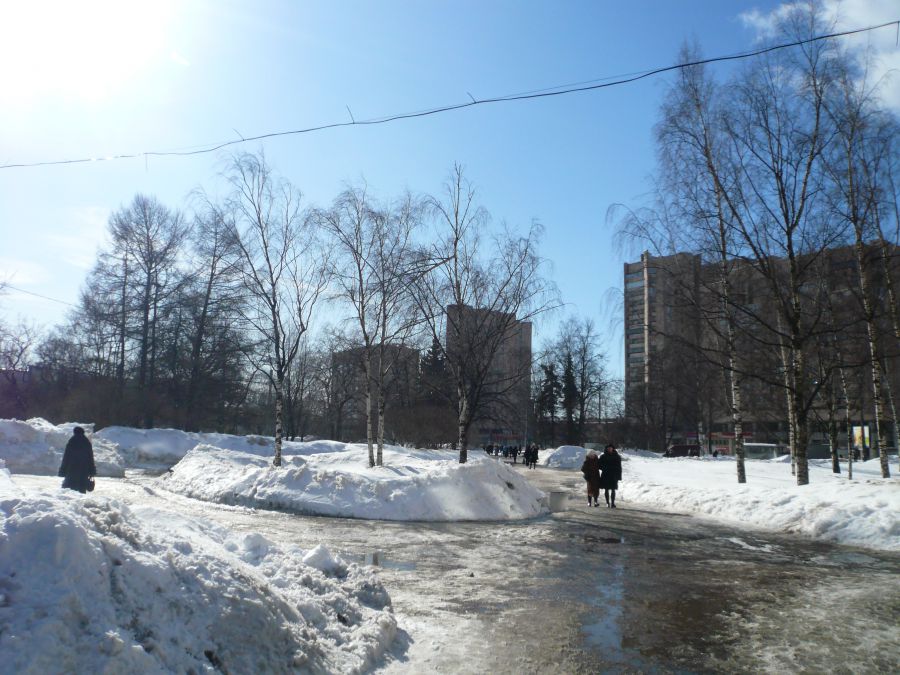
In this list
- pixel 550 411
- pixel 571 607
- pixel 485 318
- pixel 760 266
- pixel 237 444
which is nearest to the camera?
pixel 571 607

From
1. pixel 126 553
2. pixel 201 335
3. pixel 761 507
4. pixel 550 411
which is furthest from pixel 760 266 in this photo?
pixel 550 411

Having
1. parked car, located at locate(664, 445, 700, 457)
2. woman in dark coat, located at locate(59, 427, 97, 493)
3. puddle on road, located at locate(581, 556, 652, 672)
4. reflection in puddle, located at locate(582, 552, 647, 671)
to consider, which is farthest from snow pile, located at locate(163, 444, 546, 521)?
parked car, located at locate(664, 445, 700, 457)

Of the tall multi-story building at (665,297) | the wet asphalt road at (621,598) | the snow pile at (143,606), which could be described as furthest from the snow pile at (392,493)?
the snow pile at (143,606)

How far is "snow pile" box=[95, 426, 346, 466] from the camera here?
33.7m

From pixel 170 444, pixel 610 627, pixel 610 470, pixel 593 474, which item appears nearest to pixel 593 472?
pixel 593 474

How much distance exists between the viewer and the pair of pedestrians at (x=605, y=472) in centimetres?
1841

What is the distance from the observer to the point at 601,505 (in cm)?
1941

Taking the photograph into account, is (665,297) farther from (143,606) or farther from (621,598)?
(143,606)

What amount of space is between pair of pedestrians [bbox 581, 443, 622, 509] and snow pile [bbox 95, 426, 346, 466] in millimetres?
20919

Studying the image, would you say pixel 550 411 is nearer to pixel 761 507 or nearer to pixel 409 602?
pixel 761 507

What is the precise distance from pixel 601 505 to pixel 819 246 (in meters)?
9.65

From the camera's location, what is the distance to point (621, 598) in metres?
7.55

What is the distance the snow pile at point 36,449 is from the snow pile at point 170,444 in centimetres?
589

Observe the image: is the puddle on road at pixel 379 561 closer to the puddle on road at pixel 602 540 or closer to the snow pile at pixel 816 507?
the puddle on road at pixel 602 540
